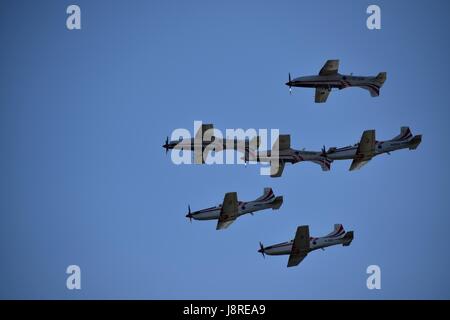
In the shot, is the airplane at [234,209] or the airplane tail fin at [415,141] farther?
the airplane tail fin at [415,141]

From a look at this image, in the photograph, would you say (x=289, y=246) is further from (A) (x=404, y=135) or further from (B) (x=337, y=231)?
(A) (x=404, y=135)

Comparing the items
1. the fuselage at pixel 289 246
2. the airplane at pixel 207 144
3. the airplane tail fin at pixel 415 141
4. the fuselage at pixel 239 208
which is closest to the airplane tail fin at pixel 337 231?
the fuselage at pixel 289 246

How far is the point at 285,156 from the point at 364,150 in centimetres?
717

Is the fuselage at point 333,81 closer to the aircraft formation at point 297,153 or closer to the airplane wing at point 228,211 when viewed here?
the aircraft formation at point 297,153

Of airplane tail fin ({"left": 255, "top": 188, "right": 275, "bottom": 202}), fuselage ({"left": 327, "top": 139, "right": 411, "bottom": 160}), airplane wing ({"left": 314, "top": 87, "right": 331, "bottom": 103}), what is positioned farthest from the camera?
airplane tail fin ({"left": 255, "top": 188, "right": 275, "bottom": 202})

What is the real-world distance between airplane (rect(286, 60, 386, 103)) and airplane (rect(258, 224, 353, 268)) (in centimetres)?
1254

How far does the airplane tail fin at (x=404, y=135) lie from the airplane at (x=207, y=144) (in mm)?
12997

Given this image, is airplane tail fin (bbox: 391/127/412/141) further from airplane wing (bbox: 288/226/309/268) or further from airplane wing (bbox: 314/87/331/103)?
airplane wing (bbox: 288/226/309/268)

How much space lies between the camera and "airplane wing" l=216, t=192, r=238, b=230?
Answer: 279ft

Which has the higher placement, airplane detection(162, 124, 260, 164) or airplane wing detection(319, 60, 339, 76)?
airplane wing detection(319, 60, 339, 76)

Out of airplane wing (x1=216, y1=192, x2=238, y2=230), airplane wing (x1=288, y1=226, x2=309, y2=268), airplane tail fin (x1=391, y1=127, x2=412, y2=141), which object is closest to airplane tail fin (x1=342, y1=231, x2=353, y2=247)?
airplane wing (x1=288, y1=226, x2=309, y2=268)

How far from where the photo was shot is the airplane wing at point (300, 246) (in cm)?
8356
